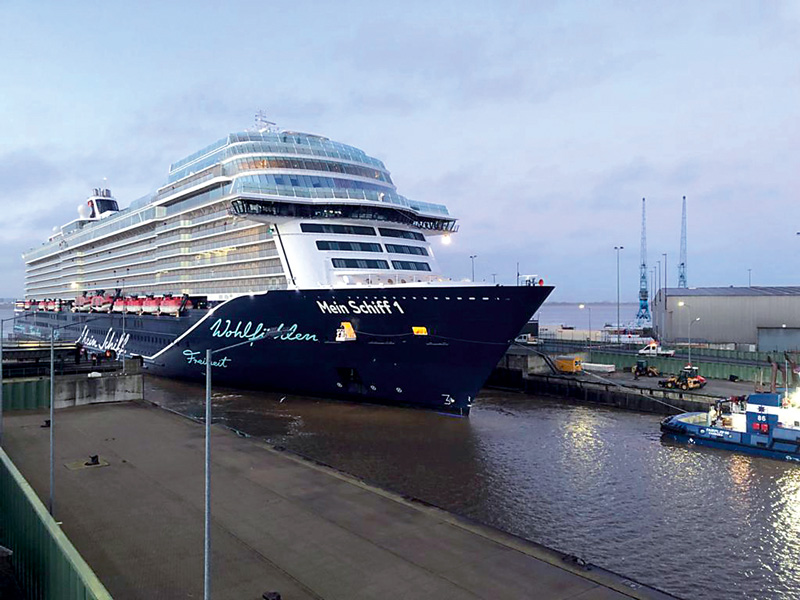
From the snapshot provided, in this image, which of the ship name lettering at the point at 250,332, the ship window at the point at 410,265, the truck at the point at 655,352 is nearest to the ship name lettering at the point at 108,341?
the ship name lettering at the point at 250,332

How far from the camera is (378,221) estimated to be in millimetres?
33281

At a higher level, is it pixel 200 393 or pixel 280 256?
pixel 280 256

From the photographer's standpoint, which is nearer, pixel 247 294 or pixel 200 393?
pixel 247 294

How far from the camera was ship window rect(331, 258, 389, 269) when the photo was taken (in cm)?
3067

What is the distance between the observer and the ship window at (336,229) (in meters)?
31.6

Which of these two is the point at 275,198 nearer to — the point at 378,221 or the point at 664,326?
the point at 378,221

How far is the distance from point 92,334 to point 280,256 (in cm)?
3703

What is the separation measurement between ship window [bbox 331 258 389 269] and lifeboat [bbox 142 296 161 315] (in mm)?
18026

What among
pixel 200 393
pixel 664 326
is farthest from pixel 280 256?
pixel 664 326

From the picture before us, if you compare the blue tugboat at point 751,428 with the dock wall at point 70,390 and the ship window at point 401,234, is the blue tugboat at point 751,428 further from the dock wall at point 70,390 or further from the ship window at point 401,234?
the dock wall at point 70,390

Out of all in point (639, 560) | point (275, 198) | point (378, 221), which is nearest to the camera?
point (639, 560)

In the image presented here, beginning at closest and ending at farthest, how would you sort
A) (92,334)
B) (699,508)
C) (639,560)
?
(639,560) < (699,508) < (92,334)

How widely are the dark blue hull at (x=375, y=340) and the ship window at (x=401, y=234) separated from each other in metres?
7.83

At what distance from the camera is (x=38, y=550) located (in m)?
11.0
